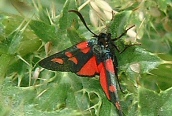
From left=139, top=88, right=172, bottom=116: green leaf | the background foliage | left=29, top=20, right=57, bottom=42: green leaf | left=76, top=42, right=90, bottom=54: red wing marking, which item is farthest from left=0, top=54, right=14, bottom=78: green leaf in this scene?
left=139, top=88, right=172, bottom=116: green leaf

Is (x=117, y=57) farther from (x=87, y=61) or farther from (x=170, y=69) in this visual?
(x=170, y=69)

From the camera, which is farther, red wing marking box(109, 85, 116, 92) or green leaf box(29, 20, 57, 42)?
green leaf box(29, 20, 57, 42)

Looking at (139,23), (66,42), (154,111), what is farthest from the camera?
(139,23)

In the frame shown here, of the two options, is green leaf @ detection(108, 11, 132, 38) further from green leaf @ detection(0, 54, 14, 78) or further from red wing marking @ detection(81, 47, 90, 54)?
green leaf @ detection(0, 54, 14, 78)

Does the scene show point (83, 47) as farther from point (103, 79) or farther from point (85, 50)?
point (103, 79)

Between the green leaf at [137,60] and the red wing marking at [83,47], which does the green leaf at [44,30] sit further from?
the green leaf at [137,60]

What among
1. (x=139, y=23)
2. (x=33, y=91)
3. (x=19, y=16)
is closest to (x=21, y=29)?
(x=19, y=16)
